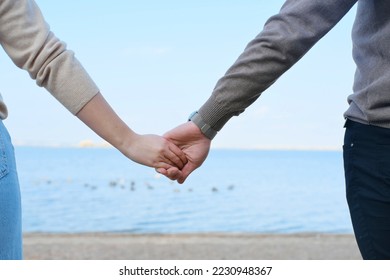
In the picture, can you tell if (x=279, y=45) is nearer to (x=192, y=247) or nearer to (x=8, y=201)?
(x=8, y=201)

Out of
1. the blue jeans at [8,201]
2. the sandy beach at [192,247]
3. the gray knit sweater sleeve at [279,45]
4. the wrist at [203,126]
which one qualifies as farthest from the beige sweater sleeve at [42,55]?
the sandy beach at [192,247]

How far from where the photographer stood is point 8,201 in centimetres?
166

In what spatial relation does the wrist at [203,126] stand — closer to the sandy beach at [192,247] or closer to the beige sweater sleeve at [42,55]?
the beige sweater sleeve at [42,55]

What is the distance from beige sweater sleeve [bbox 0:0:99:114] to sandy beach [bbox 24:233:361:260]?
20.9 ft

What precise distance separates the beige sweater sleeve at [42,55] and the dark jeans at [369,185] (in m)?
0.83

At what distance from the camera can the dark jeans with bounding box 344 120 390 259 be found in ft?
6.54

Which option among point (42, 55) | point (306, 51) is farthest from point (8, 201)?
point (306, 51)

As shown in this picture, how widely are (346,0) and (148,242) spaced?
8055 mm

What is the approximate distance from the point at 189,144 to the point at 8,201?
1212 mm

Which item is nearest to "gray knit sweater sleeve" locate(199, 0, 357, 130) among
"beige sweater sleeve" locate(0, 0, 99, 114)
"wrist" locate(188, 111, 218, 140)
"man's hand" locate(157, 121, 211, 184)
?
"wrist" locate(188, 111, 218, 140)

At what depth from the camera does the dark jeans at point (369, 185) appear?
6.54 feet

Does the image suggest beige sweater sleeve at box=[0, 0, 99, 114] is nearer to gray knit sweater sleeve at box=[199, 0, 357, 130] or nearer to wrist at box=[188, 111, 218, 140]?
gray knit sweater sleeve at box=[199, 0, 357, 130]

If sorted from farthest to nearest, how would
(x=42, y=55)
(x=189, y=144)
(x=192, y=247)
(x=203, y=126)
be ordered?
(x=192, y=247)
(x=189, y=144)
(x=203, y=126)
(x=42, y=55)
